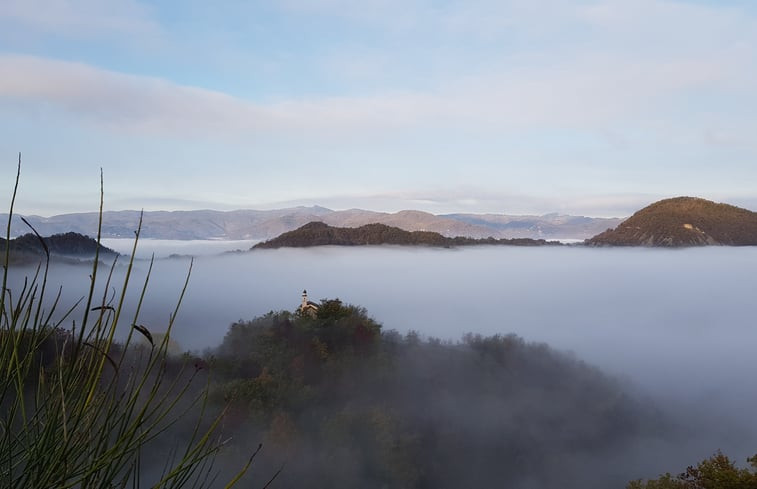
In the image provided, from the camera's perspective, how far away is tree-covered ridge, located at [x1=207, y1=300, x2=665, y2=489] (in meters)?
42.9

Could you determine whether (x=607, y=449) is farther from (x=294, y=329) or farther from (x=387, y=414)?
Result: (x=294, y=329)

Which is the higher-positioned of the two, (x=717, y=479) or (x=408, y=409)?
(x=717, y=479)

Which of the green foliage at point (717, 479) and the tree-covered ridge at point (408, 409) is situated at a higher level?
the green foliage at point (717, 479)

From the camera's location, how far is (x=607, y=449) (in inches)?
2645

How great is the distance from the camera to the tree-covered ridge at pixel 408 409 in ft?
141

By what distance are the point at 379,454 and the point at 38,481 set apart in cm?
4399

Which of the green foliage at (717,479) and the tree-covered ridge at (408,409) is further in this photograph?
the tree-covered ridge at (408,409)

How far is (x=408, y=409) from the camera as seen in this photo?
57.4 metres

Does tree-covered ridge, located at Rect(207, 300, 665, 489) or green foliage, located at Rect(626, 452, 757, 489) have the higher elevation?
green foliage, located at Rect(626, 452, 757, 489)

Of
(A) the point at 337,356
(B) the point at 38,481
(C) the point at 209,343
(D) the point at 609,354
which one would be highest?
(B) the point at 38,481

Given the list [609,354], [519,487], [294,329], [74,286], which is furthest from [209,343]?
[609,354]

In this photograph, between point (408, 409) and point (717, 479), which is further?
point (408, 409)


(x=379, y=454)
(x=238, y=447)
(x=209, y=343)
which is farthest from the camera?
(x=209, y=343)

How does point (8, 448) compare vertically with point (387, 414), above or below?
above
